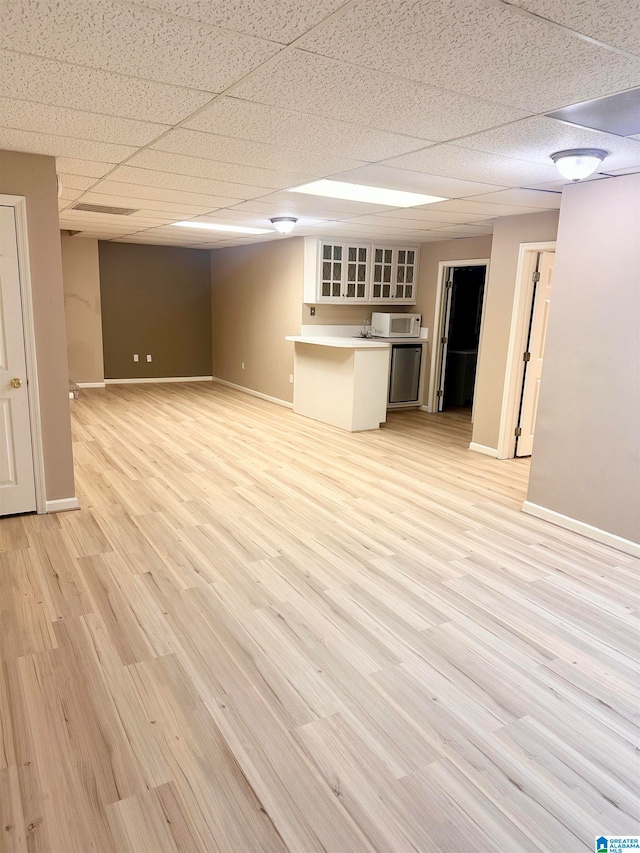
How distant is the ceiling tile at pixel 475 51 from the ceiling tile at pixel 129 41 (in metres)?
0.28

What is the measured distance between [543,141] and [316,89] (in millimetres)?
1294

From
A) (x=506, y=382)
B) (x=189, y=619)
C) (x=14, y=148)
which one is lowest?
(x=189, y=619)

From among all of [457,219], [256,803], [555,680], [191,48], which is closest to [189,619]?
[256,803]

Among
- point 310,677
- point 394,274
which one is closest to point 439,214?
point 394,274

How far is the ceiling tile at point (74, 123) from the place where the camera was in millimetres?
2576

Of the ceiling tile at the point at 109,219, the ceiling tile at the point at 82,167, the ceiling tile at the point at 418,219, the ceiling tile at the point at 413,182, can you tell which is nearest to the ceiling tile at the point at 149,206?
the ceiling tile at the point at 109,219

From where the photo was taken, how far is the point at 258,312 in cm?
868

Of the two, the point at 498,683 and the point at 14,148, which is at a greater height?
the point at 14,148

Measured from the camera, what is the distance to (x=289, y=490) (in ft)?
15.2

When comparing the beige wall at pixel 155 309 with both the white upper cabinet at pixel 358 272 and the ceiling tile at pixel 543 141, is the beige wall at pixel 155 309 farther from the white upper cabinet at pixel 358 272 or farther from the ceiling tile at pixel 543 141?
the ceiling tile at pixel 543 141

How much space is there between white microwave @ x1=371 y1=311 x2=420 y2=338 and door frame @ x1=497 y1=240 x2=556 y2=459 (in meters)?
2.33

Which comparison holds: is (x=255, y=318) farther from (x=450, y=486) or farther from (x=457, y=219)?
(x=450, y=486)

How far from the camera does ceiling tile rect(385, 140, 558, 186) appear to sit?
313cm

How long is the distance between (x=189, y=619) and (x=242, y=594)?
0.33 m
